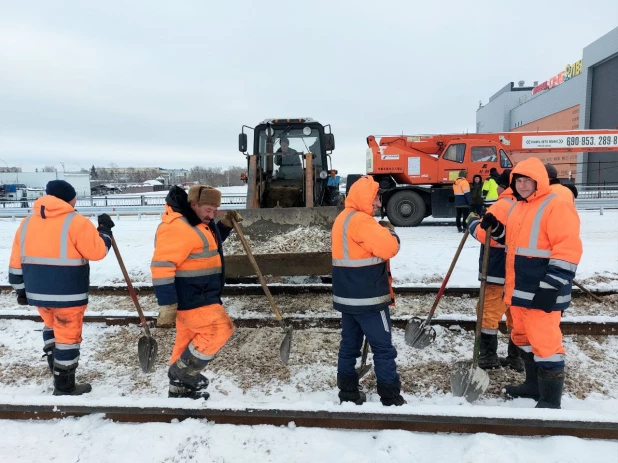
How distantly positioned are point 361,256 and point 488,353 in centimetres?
182

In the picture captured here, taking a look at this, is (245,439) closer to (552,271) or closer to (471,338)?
(552,271)

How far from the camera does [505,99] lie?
138 feet

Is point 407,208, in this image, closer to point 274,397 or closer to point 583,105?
point 274,397

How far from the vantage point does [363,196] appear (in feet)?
9.29

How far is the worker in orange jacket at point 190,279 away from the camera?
2721mm

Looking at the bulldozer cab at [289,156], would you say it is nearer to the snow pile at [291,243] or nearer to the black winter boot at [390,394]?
the snow pile at [291,243]

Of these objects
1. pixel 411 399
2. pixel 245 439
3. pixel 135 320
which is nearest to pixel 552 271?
pixel 411 399

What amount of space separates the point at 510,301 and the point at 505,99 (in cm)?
4615

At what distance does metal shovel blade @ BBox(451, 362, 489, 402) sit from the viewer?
307 cm

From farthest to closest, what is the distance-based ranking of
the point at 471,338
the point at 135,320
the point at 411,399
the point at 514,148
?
the point at 514,148
the point at 135,320
the point at 471,338
the point at 411,399

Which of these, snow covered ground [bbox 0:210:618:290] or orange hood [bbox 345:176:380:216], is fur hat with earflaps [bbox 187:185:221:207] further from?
snow covered ground [bbox 0:210:618:290]

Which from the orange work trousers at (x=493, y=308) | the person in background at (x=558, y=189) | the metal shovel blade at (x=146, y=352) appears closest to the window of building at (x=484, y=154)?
the person in background at (x=558, y=189)

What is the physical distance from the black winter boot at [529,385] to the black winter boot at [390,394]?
1017 mm

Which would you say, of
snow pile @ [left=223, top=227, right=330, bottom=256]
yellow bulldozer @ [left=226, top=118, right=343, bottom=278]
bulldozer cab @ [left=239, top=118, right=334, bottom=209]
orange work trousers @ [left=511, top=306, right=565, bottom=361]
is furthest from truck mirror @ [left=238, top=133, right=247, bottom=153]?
orange work trousers @ [left=511, top=306, right=565, bottom=361]
